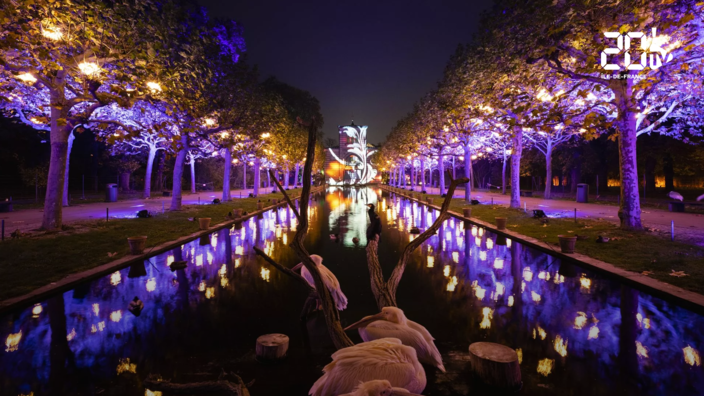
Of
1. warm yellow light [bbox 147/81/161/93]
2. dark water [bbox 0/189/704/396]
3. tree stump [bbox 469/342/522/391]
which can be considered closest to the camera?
tree stump [bbox 469/342/522/391]

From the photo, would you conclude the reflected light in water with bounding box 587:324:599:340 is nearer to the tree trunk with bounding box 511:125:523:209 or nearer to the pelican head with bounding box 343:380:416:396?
the pelican head with bounding box 343:380:416:396

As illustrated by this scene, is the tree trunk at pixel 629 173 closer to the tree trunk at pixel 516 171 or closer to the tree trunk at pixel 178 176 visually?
the tree trunk at pixel 516 171

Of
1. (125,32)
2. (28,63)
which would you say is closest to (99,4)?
(125,32)

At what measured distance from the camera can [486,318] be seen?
6.26 meters

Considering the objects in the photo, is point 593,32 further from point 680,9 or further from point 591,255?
point 591,255

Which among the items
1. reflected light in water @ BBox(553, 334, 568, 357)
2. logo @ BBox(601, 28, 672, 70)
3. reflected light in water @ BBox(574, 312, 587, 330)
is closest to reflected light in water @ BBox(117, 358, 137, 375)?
reflected light in water @ BBox(553, 334, 568, 357)

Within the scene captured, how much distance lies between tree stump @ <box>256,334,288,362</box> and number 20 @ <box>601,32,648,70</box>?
11.8 meters

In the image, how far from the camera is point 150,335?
558cm

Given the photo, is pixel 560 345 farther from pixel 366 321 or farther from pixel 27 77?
pixel 27 77

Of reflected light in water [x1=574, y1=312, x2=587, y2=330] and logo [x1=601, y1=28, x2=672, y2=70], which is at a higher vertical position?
logo [x1=601, y1=28, x2=672, y2=70]

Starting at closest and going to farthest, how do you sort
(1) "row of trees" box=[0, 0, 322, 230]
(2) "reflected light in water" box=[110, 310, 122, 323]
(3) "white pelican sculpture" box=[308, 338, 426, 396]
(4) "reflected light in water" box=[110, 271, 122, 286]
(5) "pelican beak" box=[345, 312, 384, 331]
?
(3) "white pelican sculpture" box=[308, 338, 426, 396]
(5) "pelican beak" box=[345, 312, 384, 331]
(2) "reflected light in water" box=[110, 310, 122, 323]
(4) "reflected light in water" box=[110, 271, 122, 286]
(1) "row of trees" box=[0, 0, 322, 230]

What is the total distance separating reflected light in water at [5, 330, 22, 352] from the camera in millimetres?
5070

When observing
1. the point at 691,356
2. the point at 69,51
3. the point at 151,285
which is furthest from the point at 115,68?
the point at 691,356

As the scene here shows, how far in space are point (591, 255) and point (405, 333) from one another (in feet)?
30.4
